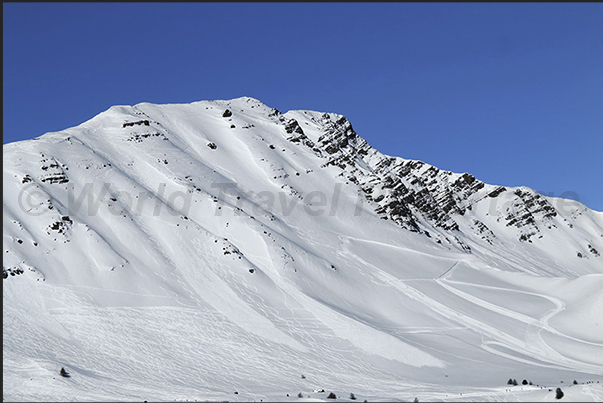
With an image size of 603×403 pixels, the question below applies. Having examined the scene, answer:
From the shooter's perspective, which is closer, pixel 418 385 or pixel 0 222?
pixel 418 385

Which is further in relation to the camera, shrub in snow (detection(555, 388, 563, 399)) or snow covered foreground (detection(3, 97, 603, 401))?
snow covered foreground (detection(3, 97, 603, 401))

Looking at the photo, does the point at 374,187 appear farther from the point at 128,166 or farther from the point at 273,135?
the point at 128,166

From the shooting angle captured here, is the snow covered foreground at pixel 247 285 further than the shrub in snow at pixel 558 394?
Yes

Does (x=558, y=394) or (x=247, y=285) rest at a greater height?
(x=247, y=285)

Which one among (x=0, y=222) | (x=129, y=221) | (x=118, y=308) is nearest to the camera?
(x=118, y=308)

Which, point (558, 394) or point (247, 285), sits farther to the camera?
point (247, 285)

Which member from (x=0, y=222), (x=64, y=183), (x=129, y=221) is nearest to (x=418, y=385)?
(x=129, y=221)

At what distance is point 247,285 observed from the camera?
50.3 meters

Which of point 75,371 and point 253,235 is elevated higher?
point 253,235

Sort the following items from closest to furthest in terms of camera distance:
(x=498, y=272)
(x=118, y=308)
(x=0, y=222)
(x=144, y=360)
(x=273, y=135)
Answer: (x=144, y=360), (x=118, y=308), (x=0, y=222), (x=498, y=272), (x=273, y=135)

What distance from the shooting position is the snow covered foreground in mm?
35375

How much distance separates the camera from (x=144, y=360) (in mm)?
37281

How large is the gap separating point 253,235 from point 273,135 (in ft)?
121

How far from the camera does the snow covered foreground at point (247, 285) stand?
3538 centimetres
